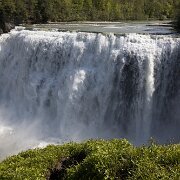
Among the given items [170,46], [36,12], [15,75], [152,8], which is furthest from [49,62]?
[152,8]

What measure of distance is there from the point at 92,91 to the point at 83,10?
Result: 21.7 m

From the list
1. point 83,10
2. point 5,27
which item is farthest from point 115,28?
point 83,10

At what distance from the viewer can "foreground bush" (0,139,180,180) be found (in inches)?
269

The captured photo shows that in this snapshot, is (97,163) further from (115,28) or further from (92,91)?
(115,28)

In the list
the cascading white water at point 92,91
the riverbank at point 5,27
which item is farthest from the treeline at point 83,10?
the cascading white water at point 92,91

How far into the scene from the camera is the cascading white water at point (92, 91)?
62.0ft

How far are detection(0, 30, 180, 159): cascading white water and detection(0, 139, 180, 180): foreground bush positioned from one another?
1042cm

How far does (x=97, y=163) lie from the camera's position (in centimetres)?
714

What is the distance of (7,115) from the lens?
22031 millimetres

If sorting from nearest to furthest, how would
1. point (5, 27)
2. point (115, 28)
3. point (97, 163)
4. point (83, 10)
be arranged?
point (97, 163) → point (5, 27) → point (115, 28) → point (83, 10)

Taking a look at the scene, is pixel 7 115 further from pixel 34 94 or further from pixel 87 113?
pixel 87 113

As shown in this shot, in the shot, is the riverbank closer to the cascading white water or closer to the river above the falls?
the river above the falls

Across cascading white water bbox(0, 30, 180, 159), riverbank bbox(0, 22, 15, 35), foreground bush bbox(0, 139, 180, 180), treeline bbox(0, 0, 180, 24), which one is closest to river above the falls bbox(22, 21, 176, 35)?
riverbank bbox(0, 22, 15, 35)

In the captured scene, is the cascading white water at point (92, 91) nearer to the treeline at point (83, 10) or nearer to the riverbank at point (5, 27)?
the riverbank at point (5, 27)
